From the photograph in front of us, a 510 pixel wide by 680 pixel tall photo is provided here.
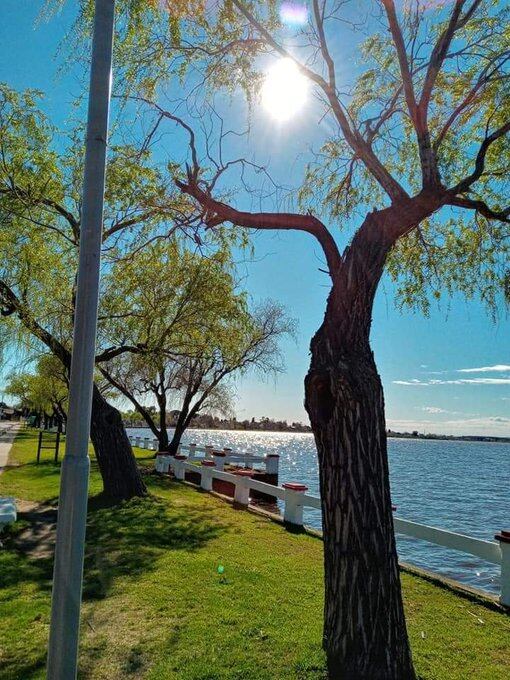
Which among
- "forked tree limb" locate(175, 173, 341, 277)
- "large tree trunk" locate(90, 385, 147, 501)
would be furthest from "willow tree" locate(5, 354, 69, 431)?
"forked tree limb" locate(175, 173, 341, 277)

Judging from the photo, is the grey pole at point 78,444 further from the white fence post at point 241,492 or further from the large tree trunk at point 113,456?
Answer: the white fence post at point 241,492

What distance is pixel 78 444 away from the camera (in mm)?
2867

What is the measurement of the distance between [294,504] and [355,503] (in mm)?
6835

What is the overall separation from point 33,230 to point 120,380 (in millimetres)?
16680

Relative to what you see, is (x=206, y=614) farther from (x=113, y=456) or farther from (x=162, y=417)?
(x=162, y=417)

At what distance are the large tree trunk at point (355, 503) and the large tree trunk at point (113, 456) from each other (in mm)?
8378

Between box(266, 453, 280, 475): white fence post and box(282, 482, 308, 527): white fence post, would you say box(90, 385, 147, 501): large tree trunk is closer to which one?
box(282, 482, 308, 527): white fence post

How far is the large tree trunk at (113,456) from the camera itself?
12188mm

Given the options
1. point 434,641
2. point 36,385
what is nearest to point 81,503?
point 434,641

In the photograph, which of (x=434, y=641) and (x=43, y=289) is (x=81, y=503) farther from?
(x=43, y=289)

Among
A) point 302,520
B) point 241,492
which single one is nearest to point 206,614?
point 302,520

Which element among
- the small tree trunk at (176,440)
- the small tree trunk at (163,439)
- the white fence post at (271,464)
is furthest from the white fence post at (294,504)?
the small tree trunk at (163,439)

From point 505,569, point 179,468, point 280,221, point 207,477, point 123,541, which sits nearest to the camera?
point 280,221

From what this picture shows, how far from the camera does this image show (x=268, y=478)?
873 inches
